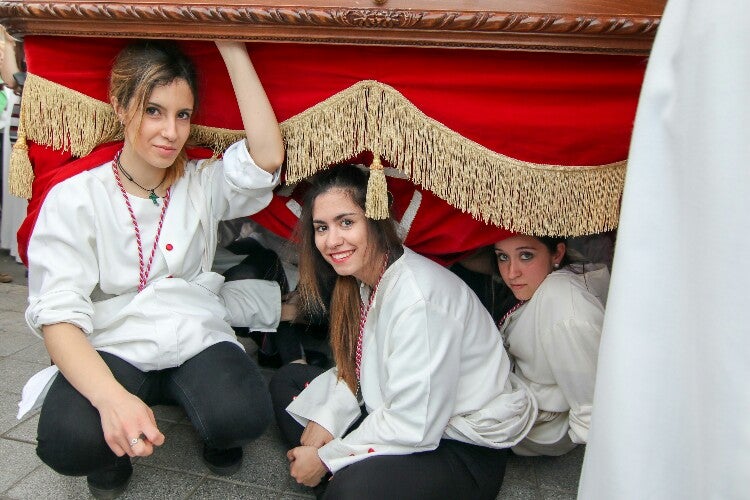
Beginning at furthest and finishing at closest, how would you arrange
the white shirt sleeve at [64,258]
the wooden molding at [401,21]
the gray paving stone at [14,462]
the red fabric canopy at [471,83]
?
the gray paving stone at [14,462] < the white shirt sleeve at [64,258] < the red fabric canopy at [471,83] < the wooden molding at [401,21]

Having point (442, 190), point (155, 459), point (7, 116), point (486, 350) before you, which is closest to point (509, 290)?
point (486, 350)

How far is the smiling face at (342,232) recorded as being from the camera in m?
1.71

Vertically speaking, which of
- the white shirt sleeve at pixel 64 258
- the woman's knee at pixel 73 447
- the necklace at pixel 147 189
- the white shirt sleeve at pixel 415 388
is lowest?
the woman's knee at pixel 73 447

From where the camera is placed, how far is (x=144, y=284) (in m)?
1.75

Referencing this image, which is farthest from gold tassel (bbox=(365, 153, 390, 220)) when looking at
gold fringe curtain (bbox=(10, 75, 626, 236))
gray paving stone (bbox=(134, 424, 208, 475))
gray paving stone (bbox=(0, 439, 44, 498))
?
gray paving stone (bbox=(0, 439, 44, 498))

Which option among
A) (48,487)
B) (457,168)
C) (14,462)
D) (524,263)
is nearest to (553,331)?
(524,263)

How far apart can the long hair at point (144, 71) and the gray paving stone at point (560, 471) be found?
144 cm

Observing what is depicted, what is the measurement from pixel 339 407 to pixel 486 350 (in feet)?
1.47

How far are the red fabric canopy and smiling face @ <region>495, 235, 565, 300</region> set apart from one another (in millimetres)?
343

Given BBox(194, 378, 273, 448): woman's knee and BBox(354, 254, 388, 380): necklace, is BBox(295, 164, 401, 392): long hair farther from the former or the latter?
BBox(194, 378, 273, 448): woman's knee

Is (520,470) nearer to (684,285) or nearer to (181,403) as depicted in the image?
(181,403)

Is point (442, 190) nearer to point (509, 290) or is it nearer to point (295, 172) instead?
point (295, 172)

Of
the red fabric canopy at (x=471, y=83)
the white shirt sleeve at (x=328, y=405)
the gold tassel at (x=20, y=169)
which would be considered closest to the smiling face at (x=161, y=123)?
the red fabric canopy at (x=471, y=83)

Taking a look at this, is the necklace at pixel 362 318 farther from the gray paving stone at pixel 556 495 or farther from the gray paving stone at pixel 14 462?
the gray paving stone at pixel 14 462
